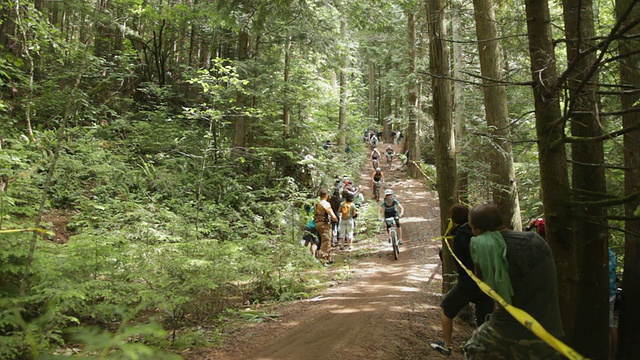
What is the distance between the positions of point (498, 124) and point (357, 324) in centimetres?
636

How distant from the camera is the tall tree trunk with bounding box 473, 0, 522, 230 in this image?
9570 mm

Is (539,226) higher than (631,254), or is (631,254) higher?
(539,226)

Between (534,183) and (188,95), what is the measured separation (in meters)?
15.7

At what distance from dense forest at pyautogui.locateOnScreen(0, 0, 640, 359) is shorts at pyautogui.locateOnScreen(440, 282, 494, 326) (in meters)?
0.94

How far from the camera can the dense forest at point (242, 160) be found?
164 inches

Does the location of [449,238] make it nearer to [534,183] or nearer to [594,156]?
[594,156]

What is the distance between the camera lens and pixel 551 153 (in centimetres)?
407

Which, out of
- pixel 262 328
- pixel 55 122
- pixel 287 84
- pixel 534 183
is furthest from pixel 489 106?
pixel 55 122

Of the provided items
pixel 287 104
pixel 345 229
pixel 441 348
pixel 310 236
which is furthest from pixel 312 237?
pixel 287 104

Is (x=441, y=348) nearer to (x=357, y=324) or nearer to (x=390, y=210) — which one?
(x=357, y=324)

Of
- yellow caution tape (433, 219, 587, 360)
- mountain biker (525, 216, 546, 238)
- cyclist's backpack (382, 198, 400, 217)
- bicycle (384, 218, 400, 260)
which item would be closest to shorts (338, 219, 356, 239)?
cyclist's backpack (382, 198, 400, 217)

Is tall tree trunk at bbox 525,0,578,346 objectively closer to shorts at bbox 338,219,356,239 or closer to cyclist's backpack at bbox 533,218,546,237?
cyclist's backpack at bbox 533,218,546,237

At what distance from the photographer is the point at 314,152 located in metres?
18.6

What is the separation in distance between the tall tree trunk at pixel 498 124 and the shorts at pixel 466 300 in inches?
198
